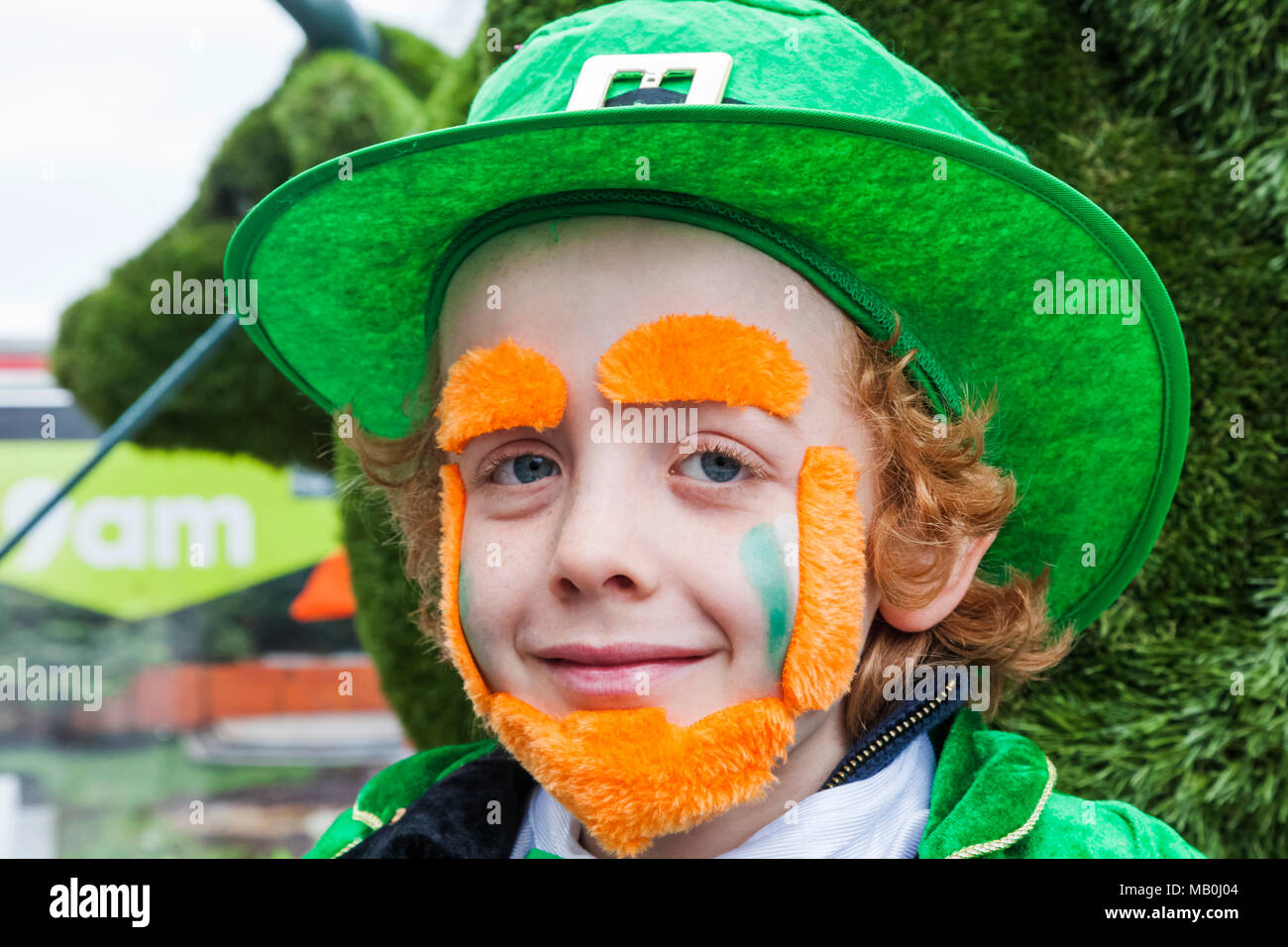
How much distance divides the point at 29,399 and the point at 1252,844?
5.78 metres

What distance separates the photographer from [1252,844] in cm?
168

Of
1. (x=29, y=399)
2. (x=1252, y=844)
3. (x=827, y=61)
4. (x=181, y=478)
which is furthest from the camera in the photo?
(x=29, y=399)

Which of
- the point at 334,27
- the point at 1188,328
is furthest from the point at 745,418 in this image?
the point at 334,27

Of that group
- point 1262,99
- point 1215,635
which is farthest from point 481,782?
point 1262,99

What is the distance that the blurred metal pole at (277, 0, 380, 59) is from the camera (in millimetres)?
2836

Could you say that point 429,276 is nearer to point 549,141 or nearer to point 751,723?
point 549,141

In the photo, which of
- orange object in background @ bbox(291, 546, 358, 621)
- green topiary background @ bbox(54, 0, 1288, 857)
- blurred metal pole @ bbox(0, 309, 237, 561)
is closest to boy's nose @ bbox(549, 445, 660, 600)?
green topiary background @ bbox(54, 0, 1288, 857)

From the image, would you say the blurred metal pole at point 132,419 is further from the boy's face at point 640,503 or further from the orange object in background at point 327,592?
the orange object in background at point 327,592

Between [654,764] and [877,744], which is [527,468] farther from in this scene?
[877,744]

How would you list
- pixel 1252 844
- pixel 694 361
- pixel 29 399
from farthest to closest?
pixel 29 399 → pixel 1252 844 → pixel 694 361

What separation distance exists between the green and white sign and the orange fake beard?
4.18 metres

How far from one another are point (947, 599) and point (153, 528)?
15.5ft

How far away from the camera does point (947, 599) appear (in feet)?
4.41

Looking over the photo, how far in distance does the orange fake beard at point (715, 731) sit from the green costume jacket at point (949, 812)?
9.3 inches
